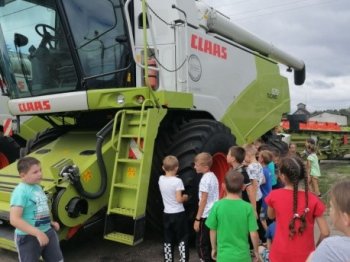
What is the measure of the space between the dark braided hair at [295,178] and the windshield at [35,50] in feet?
9.50

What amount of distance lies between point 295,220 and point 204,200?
1.34 metres

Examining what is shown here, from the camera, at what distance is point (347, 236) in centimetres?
192

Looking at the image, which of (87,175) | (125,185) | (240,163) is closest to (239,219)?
(240,163)

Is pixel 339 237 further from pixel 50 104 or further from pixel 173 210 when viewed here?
pixel 50 104

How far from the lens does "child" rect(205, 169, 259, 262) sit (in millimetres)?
3240

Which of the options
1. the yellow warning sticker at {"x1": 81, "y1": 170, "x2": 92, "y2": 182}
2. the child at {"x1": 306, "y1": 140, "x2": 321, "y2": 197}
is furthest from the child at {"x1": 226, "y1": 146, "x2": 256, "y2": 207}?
the child at {"x1": 306, "y1": 140, "x2": 321, "y2": 197}

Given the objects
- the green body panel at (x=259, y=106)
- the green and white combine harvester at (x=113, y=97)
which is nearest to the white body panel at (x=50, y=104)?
the green and white combine harvester at (x=113, y=97)

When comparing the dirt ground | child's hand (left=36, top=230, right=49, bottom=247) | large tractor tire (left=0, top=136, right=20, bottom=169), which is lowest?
the dirt ground

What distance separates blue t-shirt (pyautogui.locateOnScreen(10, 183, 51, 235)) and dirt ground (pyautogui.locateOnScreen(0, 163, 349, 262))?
60.2 inches

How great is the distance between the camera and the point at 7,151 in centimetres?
784

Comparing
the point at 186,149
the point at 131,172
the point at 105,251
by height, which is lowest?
the point at 105,251

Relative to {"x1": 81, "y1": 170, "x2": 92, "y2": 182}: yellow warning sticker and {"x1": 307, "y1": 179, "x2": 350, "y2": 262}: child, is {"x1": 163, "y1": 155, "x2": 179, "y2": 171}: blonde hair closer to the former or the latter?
{"x1": 81, "y1": 170, "x2": 92, "y2": 182}: yellow warning sticker

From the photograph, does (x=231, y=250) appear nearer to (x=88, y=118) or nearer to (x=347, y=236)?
(x=347, y=236)

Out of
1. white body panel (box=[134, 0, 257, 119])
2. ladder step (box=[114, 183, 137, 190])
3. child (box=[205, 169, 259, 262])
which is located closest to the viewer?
child (box=[205, 169, 259, 262])
